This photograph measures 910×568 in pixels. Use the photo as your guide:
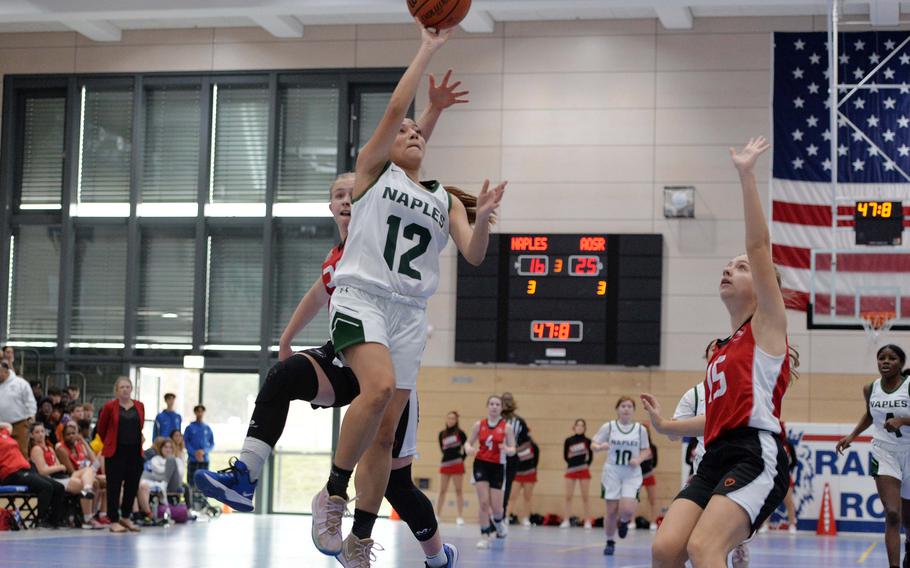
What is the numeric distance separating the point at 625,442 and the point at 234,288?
35.2 feet

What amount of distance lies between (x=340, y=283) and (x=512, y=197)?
55.7 ft

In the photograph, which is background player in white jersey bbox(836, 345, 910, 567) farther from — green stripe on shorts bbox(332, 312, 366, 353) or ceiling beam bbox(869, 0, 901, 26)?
ceiling beam bbox(869, 0, 901, 26)

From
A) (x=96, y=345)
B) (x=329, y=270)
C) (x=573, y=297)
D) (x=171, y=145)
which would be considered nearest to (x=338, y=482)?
(x=329, y=270)

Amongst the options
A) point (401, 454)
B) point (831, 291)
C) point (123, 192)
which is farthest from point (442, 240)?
point (123, 192)

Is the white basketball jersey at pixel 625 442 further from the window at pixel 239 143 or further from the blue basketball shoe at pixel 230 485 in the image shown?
the window at pixel 239 143

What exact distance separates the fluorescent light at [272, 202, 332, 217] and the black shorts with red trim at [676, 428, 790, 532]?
18.8 m

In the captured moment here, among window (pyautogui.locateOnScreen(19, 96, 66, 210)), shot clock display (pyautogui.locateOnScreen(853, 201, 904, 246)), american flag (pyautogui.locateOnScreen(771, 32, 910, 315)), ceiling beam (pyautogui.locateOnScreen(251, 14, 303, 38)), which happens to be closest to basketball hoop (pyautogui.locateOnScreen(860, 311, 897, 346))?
american flag (pyautogui.locateOnScreen(771, 32, 910, 315))

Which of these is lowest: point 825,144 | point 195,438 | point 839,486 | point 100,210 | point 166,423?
point 839,486

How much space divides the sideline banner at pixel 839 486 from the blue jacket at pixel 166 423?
10.1 m

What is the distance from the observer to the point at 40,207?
24859 mm

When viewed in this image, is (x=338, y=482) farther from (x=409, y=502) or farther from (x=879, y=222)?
(x=879, y=222)

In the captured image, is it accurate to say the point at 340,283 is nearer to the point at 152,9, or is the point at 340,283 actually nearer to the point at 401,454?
the point at 401,454

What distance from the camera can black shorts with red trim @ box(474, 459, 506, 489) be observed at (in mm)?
16500

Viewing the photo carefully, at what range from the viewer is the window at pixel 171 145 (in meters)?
24.3
